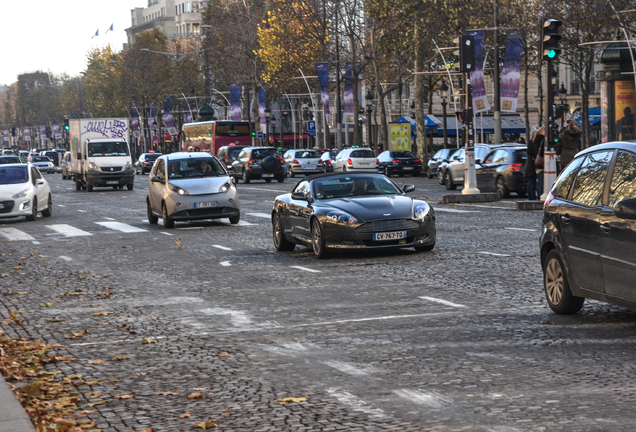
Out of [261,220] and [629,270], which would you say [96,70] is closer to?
[261,220]

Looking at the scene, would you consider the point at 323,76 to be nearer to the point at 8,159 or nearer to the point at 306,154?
the point at 306,154

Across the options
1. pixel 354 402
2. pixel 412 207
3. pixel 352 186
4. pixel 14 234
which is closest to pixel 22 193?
pixel 14 234

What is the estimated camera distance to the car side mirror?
7.93 metres

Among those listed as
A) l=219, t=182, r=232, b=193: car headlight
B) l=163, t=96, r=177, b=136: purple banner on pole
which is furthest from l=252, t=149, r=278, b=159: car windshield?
l=163, t=96, r=177, b=136: purple banner on pole

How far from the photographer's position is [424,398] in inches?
250

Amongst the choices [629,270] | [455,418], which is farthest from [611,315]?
[455,418]

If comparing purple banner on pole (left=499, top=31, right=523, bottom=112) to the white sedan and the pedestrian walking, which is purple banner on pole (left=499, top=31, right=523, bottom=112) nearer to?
the pedestrian walking

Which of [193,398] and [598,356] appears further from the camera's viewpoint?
[598,356]

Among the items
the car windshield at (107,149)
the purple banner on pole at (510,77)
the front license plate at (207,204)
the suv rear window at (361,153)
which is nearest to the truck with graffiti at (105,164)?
the car windshield at (107,149)

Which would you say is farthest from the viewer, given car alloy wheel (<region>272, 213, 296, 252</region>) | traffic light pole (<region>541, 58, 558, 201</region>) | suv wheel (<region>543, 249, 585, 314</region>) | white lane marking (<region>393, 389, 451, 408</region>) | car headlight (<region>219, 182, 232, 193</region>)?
traffic light pole (<region>541, 58, 558, 201</region>)

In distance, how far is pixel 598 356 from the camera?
7.49m

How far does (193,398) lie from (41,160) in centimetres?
9157

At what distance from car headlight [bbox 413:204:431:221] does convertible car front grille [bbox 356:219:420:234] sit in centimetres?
17

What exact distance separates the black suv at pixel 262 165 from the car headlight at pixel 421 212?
34922 millimetres
